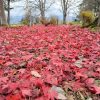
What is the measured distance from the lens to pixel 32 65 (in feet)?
12.3

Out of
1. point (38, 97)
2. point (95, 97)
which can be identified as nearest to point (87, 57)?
point (95, 97)

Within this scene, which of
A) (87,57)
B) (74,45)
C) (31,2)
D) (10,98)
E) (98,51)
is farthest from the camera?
(31,2)

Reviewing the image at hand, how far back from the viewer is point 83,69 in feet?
11.9

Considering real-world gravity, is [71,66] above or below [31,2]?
below

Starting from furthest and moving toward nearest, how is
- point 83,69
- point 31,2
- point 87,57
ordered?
1. point 31,2
2. point 87,57
3. point 83,69

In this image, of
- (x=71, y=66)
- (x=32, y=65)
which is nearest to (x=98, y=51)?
(x=71, y=66)

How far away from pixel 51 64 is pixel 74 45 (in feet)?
7.16

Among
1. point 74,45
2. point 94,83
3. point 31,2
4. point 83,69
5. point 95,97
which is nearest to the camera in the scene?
point 95,97

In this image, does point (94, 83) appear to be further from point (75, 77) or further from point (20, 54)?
point (20, 54)

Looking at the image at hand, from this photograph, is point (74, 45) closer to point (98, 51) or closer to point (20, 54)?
point (98, 51)

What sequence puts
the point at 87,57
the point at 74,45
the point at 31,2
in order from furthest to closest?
1. the point at 31,2
2. the point at 74,45
3. the point at 87,57

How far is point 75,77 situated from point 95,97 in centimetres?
56

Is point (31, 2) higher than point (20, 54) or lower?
higher

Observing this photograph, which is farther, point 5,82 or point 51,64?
point 51,64
